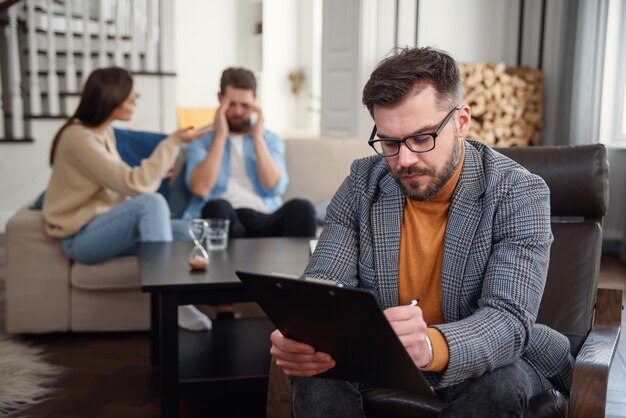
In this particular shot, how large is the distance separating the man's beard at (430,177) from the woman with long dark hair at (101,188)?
5.42 ft

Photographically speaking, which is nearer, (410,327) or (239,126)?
(410,327)

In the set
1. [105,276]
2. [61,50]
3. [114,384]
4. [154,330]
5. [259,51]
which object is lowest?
[114,384]

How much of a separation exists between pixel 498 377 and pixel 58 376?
5.78 feet

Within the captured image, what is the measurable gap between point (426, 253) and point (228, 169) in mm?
2246

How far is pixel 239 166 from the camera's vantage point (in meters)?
3.63

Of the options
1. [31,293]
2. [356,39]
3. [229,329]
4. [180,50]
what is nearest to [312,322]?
[229,329]

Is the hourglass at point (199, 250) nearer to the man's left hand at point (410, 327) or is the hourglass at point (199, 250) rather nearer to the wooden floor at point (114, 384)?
the wooden floor at point (114, 384)

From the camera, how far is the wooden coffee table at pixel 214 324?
2.13 metres

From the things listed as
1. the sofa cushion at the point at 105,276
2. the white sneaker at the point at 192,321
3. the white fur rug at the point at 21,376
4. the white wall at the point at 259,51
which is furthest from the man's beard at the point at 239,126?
the white wall at the point at 259,51

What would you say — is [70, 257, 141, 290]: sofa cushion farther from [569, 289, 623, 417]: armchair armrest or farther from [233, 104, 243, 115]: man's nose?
[569, 289, 623, 417]: armchair armrest

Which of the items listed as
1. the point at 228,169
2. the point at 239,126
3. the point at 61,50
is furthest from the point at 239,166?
the point at 61,50

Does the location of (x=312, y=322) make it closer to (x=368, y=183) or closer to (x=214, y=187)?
(x=368, y=183)

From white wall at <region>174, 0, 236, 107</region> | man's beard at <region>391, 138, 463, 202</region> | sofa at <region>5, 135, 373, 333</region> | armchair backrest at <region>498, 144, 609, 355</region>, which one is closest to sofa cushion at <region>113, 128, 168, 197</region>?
sofa at <region>5, 135, 373, 333</region>

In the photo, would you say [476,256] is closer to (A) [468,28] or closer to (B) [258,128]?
(B) [258,128]
